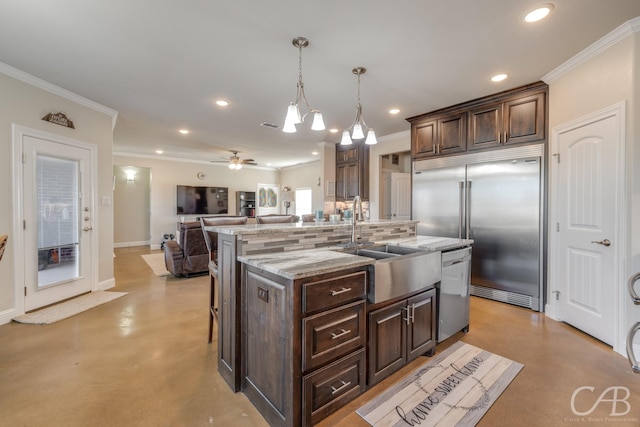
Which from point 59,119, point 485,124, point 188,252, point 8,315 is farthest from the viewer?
point 188,252

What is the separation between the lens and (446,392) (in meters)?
1.84

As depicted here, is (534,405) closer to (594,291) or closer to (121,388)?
(594,291)

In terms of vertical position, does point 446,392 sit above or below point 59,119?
below

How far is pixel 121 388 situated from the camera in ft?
6.11

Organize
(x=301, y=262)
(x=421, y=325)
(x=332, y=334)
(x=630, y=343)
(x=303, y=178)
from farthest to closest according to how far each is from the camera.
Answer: (x=303, y=178)
(x=421, y=325)
(x=630, y=343)
(x=301, y=262)
(x=332, y=334)

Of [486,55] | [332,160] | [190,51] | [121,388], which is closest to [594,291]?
[486,55]

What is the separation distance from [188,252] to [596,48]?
5569 millimetres

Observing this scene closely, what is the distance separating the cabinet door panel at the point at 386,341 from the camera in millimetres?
1779

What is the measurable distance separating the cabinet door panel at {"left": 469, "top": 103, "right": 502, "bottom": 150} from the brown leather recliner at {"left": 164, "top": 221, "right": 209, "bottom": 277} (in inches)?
172

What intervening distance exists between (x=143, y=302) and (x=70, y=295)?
3.21ft

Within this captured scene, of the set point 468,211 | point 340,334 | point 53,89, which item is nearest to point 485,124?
point 468,211

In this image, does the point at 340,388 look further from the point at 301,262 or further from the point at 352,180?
the point at 352,180

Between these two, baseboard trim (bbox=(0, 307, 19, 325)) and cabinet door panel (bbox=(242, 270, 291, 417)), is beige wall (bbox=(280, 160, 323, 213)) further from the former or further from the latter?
cabinet door panel (bbox=(242, 270, 291, 417))

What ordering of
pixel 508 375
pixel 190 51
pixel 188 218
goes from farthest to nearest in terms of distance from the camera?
pixel 188 218 → pixel 190 51 → pixel 508 375
